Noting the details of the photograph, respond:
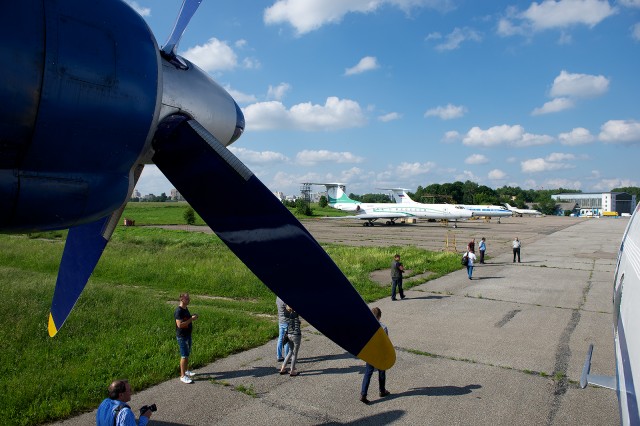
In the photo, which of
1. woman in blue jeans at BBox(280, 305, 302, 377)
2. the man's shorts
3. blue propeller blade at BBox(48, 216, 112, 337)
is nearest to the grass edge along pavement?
the man's shorts

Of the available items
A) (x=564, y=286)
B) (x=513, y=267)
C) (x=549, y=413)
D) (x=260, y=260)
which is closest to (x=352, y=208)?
(x=513, y=267)

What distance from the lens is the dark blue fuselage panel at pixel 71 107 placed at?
2.11 metres

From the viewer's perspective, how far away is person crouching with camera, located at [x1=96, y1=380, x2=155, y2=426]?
409cm

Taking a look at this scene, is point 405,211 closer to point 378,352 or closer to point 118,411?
point 118,411

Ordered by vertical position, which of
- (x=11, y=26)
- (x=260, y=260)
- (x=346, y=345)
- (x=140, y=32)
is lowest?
(x=346, y=345)

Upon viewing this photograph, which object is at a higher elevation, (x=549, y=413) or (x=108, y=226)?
(x=108, y=226)

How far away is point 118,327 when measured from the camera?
10.0m

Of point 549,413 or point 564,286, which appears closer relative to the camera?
point 549,413

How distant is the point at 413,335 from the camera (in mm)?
10117

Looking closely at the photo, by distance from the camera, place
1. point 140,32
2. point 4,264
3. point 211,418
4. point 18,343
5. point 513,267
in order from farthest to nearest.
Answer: point 513,267 < point 4,264 < point 18,343 < point 211,418 < point 140,32

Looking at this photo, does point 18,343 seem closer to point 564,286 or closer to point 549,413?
point 549,413

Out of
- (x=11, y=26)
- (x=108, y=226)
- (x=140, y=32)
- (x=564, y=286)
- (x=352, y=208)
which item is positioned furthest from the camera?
(x=352, y=208)

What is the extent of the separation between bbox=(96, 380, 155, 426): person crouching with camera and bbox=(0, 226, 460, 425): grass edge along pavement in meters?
2.51

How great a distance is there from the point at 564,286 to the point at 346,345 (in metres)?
16.7
